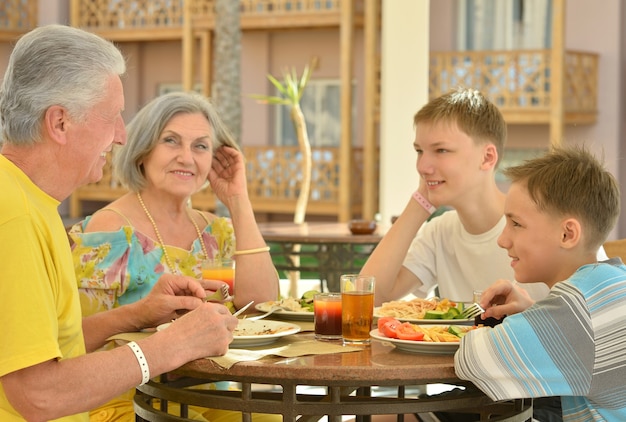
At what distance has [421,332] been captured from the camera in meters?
2.29

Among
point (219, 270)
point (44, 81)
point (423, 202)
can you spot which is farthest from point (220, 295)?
point (44, 81)

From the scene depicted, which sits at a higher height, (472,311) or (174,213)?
(174,213)

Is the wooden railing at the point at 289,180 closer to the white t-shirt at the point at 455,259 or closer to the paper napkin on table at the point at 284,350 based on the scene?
the white t-shirt at the point at 455,259

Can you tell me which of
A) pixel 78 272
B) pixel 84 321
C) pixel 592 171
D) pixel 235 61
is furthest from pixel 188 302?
pixel 235 61

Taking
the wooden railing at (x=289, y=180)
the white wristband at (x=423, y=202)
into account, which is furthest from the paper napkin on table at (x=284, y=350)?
the wooden railing at (x=289, y=180)

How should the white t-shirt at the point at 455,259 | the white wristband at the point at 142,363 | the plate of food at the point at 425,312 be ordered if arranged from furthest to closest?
1. the white t-shirt at the point at 455,259
2. the plate of food at the point at 425,312
3. the white wristband at the point at 142,363

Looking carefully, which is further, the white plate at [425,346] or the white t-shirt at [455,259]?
the white t-shirt at [455,259]

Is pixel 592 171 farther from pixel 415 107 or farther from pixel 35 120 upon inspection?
pixel 415 107

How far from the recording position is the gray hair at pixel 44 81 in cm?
203

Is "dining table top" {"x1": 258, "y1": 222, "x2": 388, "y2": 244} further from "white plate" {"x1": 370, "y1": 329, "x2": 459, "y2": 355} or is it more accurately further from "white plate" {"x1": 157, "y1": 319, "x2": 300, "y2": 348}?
"white plate" {"x1": 370, "y1": 329, "x2": 459, "y2": 355}

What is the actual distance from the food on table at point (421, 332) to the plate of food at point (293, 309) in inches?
16.1

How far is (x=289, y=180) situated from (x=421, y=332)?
1368cm

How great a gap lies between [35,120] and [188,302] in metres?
0.70

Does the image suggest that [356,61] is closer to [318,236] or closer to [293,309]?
[318,236]
